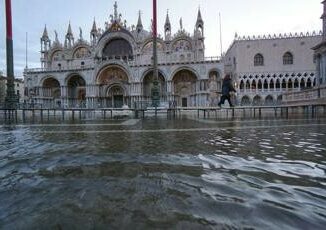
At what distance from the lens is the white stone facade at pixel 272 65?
4512 centimetres

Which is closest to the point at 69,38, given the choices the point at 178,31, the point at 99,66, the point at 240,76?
the point at 99,66

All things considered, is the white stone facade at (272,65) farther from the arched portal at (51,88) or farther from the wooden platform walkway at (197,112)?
the arched portal at (51,88)

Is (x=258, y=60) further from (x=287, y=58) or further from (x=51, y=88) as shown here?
(x=51, y=88)

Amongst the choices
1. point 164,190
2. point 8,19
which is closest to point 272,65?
point 8,19

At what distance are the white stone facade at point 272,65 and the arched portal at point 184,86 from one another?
761cm

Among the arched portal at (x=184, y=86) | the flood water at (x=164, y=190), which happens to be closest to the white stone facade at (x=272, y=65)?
the arched portal at (x=184, y=86)

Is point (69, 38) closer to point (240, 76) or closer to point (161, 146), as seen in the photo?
point (240, 76)

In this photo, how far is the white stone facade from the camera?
4512 cm

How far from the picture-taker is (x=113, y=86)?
160 feet

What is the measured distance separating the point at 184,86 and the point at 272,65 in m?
15.1

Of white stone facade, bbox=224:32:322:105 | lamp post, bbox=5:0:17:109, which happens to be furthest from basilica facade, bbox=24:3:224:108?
lamp post, bbox=5:0:17:109

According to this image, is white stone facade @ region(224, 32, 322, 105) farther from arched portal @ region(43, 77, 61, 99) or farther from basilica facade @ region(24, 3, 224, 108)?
arched portal @ region(43, 77, 61, 99)

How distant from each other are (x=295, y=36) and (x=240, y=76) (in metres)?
11.2

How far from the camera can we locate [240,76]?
4634 cm
